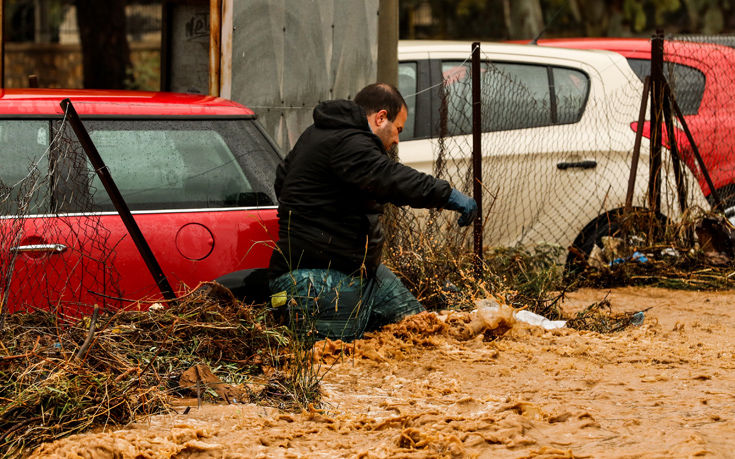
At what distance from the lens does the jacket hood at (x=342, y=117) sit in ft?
16.1

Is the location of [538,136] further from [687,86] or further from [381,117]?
[381,117]

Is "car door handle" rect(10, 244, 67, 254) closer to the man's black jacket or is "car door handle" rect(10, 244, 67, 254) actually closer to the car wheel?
the man's black jacket

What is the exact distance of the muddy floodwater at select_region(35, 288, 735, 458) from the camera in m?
3.48

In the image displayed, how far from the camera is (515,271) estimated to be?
22.2 ft

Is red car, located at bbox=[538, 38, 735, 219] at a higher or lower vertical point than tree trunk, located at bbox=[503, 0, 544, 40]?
lower

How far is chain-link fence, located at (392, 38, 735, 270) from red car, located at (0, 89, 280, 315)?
2234 millimetres

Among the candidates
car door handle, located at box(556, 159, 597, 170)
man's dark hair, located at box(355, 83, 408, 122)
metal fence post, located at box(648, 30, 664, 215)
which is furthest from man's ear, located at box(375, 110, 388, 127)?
metal fence post, located at box(648, 30, 664, 215)

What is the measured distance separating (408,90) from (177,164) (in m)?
2.97

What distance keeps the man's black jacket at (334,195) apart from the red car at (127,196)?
0.17 meters

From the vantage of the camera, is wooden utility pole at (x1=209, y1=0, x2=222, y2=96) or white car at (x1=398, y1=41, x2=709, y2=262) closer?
wooden utility pole at (x1=209, y1=0, x2=222, y2=96)

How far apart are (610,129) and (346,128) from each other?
330cm

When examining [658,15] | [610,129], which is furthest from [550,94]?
[658,15]

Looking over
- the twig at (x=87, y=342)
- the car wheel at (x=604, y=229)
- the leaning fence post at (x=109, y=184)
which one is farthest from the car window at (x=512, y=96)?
the twig at (x=87, y=342)

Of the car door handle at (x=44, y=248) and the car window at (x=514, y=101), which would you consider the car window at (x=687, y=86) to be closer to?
the car window at (x=514, y=101)
